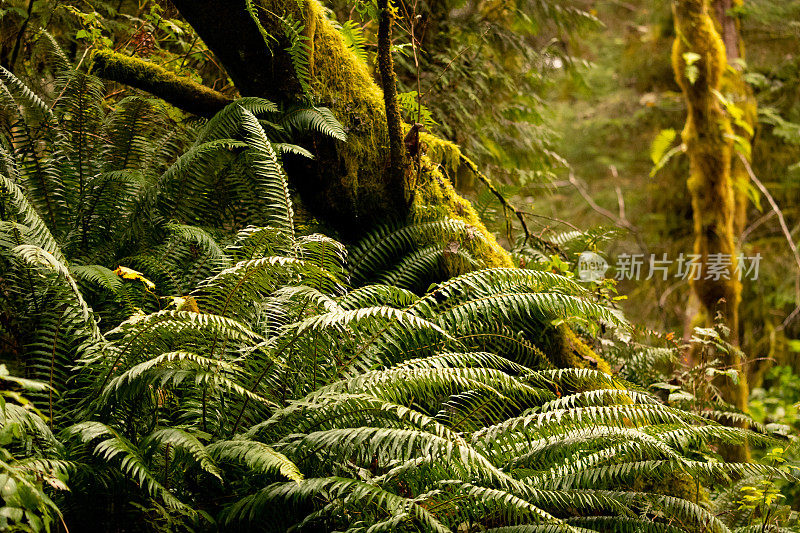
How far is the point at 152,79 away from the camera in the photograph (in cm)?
327

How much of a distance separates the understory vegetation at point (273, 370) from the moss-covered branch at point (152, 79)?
12 centimetres

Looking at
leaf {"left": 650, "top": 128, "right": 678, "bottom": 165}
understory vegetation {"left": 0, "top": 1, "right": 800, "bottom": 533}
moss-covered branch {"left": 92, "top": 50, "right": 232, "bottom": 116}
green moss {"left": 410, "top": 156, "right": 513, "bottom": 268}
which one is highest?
leaf {"left": 650, "top": 128, "right": 678, "bottom": 165}

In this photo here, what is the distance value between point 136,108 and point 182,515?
220cm

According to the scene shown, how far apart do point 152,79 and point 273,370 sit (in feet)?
5.95

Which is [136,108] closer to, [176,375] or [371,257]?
[371,257]

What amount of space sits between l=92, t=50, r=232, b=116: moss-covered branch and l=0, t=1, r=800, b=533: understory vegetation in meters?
Answer: 0.12

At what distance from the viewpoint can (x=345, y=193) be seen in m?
3.22

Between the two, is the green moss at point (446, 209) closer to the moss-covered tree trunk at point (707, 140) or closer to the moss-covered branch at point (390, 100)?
the moss-covered branch at point (390, 100)

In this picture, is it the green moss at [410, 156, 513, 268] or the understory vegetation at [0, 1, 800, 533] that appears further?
the green moss at [410, 156, 513, 268]

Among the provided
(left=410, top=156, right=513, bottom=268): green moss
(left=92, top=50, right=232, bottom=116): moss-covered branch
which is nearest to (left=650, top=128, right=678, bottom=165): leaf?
(left=410, top=156, right=513, bottom=268): green moss

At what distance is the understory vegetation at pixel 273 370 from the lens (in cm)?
188

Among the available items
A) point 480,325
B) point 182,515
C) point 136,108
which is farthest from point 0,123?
point 480,325

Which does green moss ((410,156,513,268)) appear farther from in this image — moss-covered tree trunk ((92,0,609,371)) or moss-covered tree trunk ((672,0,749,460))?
moss-covered tree trunk ((672,0,749,460))

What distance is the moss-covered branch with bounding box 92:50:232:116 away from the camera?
10.7 ft
